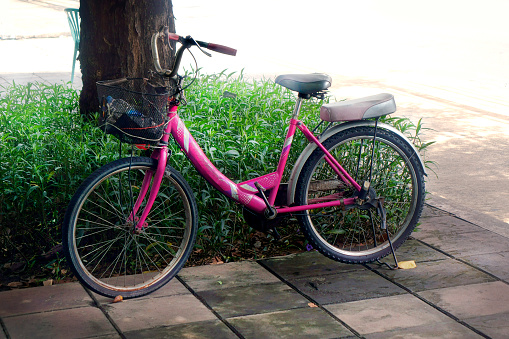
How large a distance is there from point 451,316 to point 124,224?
1842 millimetres

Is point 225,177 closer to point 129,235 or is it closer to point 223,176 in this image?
point 223,176

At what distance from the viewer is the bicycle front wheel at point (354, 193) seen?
4059mm

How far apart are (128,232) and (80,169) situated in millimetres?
594

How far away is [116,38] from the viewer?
4.68 meters

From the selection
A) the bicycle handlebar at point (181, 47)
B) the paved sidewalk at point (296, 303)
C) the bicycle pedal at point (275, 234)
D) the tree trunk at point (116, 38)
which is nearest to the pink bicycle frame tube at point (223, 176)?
the bicycle pedal at point (275, 234)

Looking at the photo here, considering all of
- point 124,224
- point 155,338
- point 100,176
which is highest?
point 100,176

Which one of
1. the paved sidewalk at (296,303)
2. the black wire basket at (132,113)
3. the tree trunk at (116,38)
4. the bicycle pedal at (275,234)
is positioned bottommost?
the paved sidewalk at (296,303)

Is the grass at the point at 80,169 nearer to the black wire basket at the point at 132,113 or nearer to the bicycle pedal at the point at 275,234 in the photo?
the bicycle pedal at the point at 275,234

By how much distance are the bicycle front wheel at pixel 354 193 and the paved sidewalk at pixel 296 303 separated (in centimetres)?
15

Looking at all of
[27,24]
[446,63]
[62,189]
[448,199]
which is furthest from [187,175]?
[27,24]

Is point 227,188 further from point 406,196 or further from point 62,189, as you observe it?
point 406,196

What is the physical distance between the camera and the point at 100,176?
3.43 metres

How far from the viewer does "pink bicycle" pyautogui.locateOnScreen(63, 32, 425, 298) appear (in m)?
3.59

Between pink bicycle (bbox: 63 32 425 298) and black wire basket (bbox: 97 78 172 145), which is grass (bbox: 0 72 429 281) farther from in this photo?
black wire basket (bbox: 97 78 172 145)
